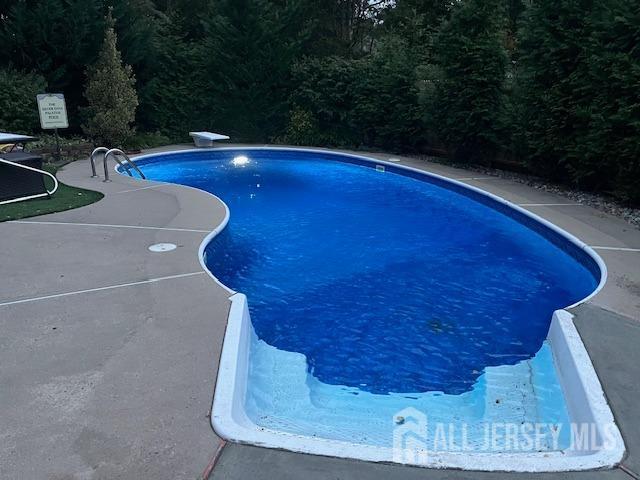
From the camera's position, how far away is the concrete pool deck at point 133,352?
2.69m

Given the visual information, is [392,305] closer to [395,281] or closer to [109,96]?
[395,281]

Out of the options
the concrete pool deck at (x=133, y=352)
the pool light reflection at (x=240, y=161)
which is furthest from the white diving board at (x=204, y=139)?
the concrete pool deck at (x=133, y=352)

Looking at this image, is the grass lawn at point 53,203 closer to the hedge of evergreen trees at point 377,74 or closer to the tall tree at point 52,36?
the hedge of evergreen trees at point 377,74

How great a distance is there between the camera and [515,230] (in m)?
8.30

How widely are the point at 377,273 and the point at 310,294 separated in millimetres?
1110

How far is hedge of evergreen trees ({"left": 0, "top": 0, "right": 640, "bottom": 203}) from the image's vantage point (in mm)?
8609

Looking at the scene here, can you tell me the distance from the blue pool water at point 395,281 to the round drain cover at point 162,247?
0.49m

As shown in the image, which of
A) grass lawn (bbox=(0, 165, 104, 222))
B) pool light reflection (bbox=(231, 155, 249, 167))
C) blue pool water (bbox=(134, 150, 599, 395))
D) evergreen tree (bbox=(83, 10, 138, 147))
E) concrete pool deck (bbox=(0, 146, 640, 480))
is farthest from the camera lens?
pool light reflection (bbox=(231, 155, 249, 167))

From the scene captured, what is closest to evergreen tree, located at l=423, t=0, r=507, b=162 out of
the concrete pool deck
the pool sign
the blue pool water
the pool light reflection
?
the blue pool water

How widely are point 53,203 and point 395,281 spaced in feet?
A: 19.9

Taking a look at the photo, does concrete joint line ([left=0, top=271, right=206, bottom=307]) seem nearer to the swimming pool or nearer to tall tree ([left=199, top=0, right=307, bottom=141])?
the swimming pool

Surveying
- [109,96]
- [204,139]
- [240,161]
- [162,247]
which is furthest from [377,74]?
[162,247]

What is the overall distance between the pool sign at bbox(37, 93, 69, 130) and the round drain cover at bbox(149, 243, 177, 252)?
25.8ft

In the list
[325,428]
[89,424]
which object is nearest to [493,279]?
[325,428]
